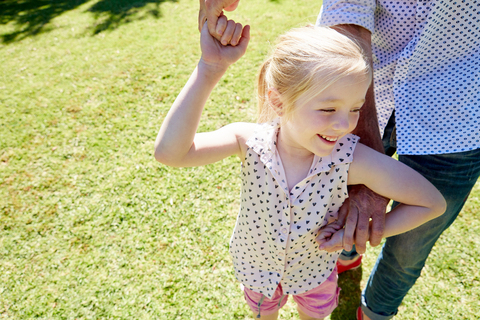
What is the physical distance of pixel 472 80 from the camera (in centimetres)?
158

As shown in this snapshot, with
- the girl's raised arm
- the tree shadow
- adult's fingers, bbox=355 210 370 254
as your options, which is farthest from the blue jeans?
the tree shadow

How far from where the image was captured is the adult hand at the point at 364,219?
1.49 meters

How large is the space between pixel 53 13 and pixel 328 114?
29.6ft

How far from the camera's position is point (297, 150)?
62.0 inches

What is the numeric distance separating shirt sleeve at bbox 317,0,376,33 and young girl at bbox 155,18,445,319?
348mm

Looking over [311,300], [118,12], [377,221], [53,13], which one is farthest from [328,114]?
[53,13]

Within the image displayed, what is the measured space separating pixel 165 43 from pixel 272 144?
5.30 m

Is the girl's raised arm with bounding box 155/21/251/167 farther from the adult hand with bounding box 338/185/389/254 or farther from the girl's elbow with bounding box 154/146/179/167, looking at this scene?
the adult hand with bounding box 338/185/389/254

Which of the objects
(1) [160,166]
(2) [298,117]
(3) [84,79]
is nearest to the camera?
(2) [298,117]

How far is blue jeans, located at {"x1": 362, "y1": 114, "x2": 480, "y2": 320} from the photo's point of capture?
166cm

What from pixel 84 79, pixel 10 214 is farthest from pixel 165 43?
pixel 10 214

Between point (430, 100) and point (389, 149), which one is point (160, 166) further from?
point (430, 100)

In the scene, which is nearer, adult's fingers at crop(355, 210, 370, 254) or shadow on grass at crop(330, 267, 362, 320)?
adult's fingers at crop(355, 210, 370, 254)

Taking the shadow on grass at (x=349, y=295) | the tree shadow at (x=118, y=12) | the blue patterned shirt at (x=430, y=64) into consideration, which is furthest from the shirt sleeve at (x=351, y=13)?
the tree shadow at (x=118, y=12)
